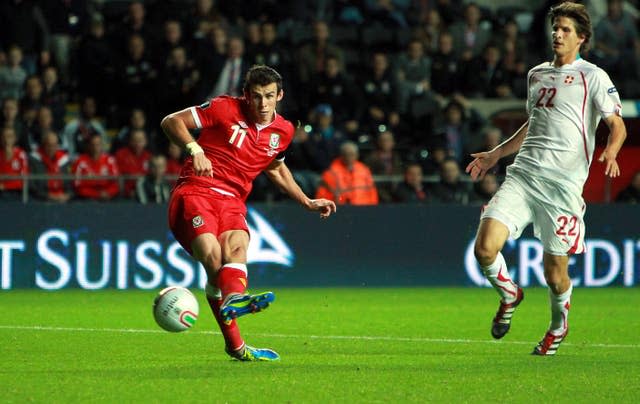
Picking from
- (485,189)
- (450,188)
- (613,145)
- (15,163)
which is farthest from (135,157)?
(613,145)

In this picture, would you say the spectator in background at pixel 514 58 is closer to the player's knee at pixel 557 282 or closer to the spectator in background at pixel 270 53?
the spectator in background at pixel 270 53

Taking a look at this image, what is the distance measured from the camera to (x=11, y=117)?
1720 centimetres

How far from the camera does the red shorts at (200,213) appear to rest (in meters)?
8.59

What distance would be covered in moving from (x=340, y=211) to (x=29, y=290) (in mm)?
3827

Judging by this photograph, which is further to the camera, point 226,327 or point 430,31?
point 430,31

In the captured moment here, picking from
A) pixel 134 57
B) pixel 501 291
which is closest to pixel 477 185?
pixel 134 57

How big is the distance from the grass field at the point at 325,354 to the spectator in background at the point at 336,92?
4.89 metres

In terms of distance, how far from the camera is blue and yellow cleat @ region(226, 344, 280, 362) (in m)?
8.74

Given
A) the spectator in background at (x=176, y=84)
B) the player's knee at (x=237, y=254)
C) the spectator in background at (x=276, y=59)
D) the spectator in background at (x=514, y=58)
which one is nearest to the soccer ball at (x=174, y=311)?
the player's knee at (x=237, y=254)

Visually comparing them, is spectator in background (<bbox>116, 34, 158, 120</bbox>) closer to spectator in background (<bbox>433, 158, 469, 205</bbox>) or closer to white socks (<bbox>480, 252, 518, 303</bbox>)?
spectator in background (<bbox>433, 158, 469, 205</bbox>)

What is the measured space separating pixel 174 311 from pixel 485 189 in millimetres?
9433

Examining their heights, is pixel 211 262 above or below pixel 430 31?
above

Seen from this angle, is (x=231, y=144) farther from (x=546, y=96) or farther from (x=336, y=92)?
(x=336, y=92)

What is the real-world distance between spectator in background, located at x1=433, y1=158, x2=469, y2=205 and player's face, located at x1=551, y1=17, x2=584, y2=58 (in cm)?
816
